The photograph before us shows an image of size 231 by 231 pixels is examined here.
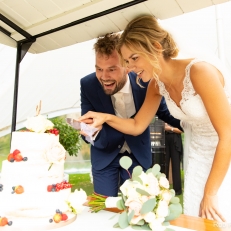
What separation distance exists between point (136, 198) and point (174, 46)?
93 cm

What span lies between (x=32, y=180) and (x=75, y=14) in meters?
1.46

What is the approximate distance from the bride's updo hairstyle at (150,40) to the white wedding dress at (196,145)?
0.17 m

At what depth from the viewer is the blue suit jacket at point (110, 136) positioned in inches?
82.8

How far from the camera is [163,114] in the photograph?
2.23m

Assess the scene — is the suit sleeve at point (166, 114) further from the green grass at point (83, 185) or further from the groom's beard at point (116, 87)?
the green grass at point (83, 185)

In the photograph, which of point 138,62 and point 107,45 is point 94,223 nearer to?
point 138,62

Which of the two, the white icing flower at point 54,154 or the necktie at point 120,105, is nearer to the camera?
the white icing flower at point 54,154

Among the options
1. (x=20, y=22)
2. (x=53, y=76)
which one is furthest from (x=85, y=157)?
(x=20, y=22)

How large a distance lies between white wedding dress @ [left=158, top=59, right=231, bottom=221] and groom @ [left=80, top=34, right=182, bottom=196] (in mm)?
384

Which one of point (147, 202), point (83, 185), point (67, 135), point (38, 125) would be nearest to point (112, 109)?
point (38, 125)

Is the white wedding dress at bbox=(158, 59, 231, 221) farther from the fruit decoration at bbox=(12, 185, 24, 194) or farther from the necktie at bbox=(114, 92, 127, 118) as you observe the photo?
the fruit decoration at bbox=(12, 185, 24, 194)

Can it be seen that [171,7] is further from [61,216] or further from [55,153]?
[61,216]

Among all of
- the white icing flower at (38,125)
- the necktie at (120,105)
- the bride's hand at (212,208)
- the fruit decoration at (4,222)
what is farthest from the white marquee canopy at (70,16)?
the fruit decoration at (4,222)

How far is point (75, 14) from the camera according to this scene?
89.1 inches
